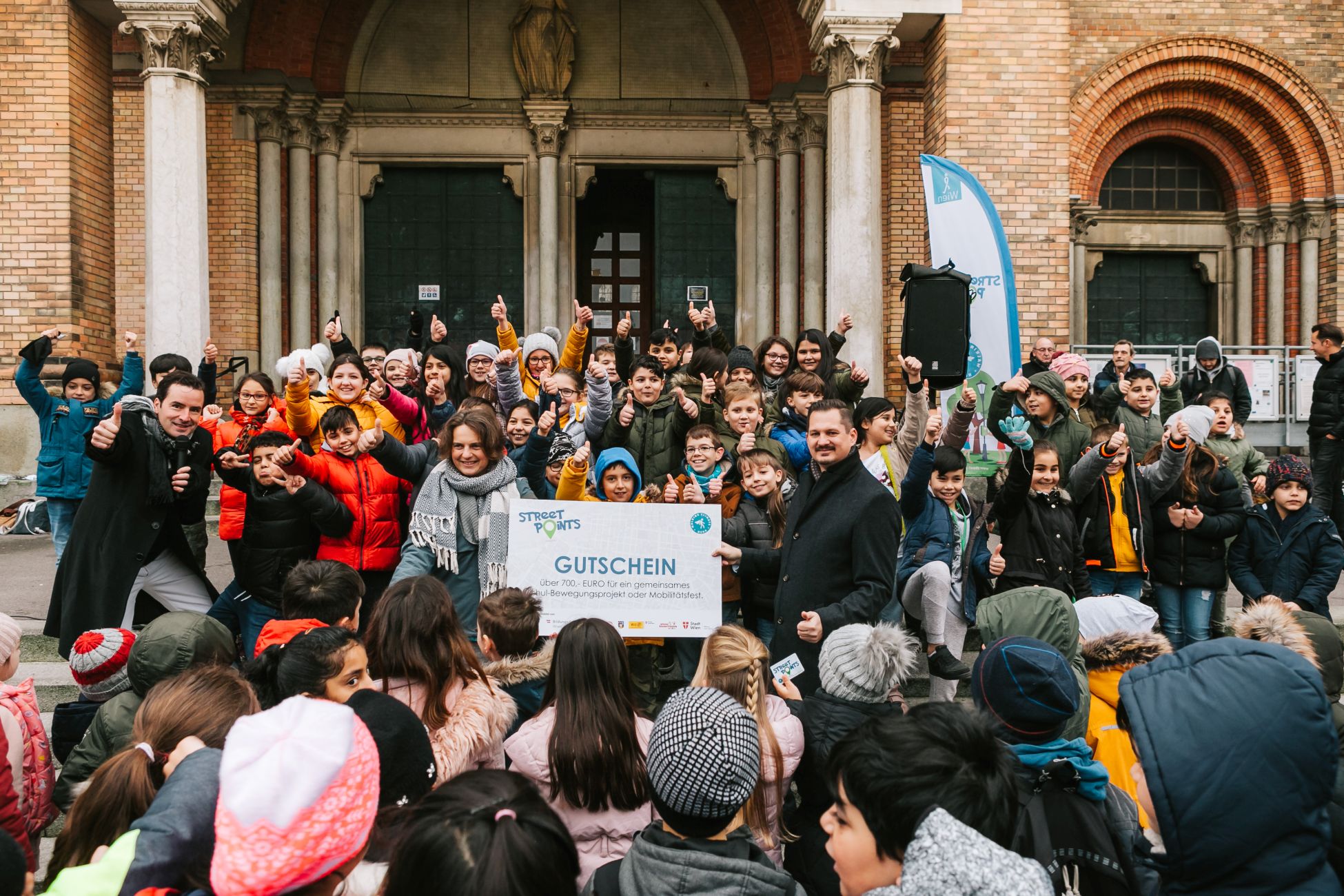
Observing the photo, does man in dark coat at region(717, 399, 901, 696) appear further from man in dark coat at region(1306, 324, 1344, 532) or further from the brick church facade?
the brick church facade

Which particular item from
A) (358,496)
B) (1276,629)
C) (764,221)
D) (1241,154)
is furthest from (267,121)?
(1241,154)

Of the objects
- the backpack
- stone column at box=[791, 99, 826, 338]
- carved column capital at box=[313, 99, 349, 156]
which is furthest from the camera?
carved column capital at box=[313, 99, 349, 156]

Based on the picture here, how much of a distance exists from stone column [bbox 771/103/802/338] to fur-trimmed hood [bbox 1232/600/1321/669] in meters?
11.0

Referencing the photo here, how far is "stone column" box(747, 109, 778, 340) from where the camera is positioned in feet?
47.6

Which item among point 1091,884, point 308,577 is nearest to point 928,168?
point 308,577

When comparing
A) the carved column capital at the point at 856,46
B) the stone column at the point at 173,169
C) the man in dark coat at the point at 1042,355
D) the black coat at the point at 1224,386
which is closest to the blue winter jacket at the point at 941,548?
the man in dark coat at the point at 1042,355

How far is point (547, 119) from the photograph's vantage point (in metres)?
14.4

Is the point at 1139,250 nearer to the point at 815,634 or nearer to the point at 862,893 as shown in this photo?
the point at 815,634

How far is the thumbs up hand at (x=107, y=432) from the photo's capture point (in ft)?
16.0

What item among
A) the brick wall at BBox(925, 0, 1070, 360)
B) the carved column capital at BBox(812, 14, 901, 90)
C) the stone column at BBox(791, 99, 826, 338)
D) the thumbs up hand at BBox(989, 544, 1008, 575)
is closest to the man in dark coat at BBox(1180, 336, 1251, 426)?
the brick wall at BBox(925, 0, 1070, 360)

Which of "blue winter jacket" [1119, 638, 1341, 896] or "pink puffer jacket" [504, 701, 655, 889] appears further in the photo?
"pink puffer jacket" [504, 701, 655, 889]

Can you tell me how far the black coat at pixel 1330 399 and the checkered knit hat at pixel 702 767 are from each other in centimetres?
871

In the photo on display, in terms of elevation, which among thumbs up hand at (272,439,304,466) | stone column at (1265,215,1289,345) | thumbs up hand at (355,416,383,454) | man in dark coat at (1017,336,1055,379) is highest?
stone column at (1265,215,1289,345)

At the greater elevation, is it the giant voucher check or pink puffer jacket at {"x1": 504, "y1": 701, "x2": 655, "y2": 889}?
the giant voucher check
